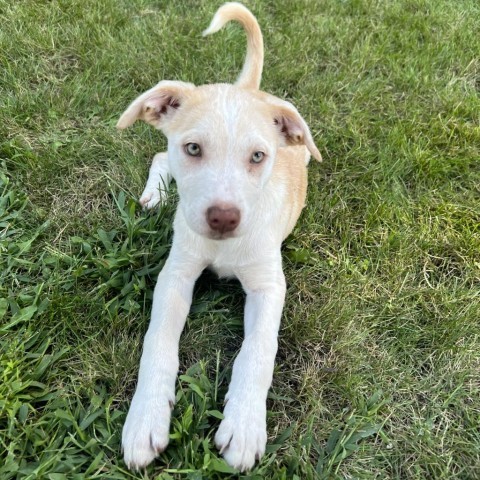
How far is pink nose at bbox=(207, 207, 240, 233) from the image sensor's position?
2652 mm

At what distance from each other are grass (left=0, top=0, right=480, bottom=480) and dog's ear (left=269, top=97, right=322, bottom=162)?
96cm

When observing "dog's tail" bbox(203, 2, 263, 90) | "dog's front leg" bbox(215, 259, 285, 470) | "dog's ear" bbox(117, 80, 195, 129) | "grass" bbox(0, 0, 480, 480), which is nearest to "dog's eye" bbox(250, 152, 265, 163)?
"dog's ear" bbox(117, 80, 195, 129)

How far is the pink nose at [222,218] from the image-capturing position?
265cm

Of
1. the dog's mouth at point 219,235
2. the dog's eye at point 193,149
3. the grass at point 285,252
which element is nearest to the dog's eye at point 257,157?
the dog's eye at point 193,149

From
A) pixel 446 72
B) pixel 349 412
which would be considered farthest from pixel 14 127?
pixel 446 72

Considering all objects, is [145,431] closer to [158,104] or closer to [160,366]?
[160,366]

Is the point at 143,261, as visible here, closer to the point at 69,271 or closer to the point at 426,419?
the point at 69,271

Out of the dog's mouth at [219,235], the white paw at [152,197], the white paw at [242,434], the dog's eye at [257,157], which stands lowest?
the white paw at [242,434]

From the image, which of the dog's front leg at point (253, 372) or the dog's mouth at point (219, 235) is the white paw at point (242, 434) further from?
the dog's mouth at point (219, 235)

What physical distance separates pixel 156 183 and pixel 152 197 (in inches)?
5.7

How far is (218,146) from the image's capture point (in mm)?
2783

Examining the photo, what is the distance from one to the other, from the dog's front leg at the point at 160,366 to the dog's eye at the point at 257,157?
841 millimetres

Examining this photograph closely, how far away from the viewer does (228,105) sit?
2902 mm

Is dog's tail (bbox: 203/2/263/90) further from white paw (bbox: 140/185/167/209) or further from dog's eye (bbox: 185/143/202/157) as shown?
dog's eye (bbox: 185/143/202/157)
